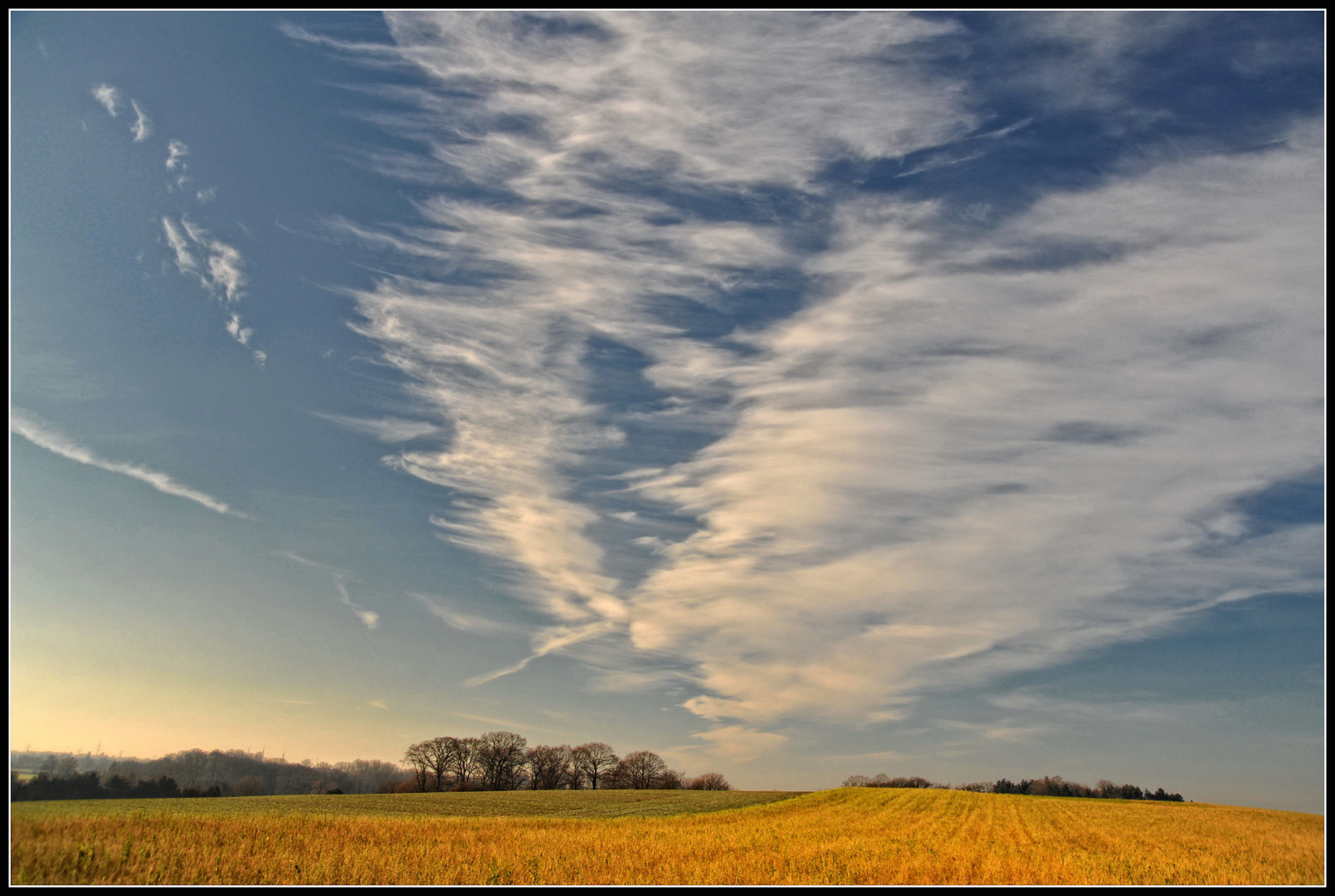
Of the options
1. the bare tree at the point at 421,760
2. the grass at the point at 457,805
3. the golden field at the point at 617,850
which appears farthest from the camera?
the bare tree at the point at 421,760

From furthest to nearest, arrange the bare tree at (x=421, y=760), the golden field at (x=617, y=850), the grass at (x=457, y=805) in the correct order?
the bare tree at (x=421, y=760) < the grass at (x=457, y=805) < the golden field at (x=617, y=850)

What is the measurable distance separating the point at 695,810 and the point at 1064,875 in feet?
144

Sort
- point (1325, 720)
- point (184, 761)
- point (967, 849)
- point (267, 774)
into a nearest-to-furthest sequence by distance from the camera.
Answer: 1. point (1325, 720)
2. point (967, 849)
3. point (184, 761)
4. point (267, 774)

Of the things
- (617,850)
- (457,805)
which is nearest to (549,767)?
(457,805)

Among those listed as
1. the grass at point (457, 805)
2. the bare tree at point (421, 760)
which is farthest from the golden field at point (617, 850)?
the bare tree at point (421, 760)

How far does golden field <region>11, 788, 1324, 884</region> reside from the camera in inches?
889

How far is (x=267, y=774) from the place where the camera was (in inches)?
3152

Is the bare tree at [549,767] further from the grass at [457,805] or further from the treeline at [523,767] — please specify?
the grass at [457,805]

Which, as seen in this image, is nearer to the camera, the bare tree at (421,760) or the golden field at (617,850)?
the golden field at (617,850)

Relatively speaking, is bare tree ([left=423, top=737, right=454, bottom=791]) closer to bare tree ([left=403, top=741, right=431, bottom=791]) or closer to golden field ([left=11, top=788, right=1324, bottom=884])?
bare tree ([left=403, top=741, right=431, bottom=791])

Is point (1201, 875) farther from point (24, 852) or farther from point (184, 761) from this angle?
point (184, 761)

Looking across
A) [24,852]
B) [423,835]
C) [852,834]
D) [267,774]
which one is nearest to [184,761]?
[267,774]

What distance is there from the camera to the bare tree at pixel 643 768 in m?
143

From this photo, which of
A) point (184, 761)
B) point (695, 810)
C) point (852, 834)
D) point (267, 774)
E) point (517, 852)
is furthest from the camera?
point (267, 774)
